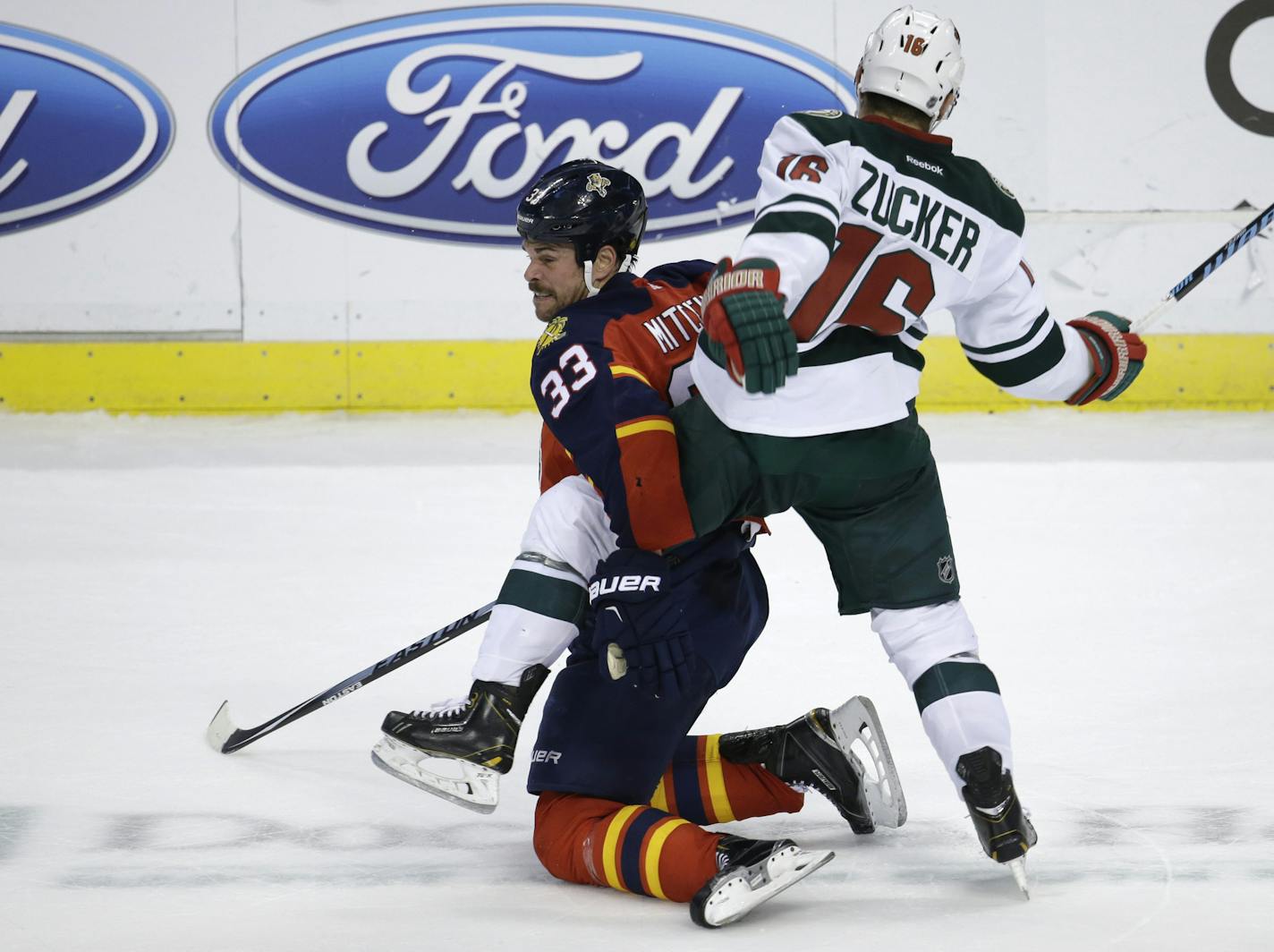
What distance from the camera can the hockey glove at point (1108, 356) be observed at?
2082 mm

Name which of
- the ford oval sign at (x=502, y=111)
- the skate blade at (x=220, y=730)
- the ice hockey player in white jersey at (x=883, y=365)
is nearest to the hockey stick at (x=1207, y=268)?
the ice hockey player in white jersey at (x=883, y=365)

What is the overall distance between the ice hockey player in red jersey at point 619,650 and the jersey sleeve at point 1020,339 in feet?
1.19

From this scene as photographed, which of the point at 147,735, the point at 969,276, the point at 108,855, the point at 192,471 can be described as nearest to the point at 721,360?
the point at 969,276

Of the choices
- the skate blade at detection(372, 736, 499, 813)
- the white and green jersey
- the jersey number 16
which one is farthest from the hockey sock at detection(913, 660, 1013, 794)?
the skate blade at detection(372, 736, 499, 813)

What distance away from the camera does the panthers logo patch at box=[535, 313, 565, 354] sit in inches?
77.7

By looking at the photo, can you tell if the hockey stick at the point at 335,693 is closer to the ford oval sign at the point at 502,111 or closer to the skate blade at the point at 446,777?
the skate blade at the point at 446,777

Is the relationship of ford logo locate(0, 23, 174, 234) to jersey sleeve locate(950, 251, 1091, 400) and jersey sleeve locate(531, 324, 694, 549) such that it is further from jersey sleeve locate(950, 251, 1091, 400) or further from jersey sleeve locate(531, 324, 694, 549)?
jersey sleeve locate(950, 251, 1091, 400)

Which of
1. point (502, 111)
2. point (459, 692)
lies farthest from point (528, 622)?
point (502, 111)

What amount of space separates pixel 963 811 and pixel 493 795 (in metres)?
0.71

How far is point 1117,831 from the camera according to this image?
205cm

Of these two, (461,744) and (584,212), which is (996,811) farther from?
(584,212)

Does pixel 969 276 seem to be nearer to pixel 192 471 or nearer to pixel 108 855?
pixel 108 855

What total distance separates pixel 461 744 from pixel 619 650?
22 cm

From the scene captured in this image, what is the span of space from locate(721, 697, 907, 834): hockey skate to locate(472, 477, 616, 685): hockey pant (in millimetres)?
356
